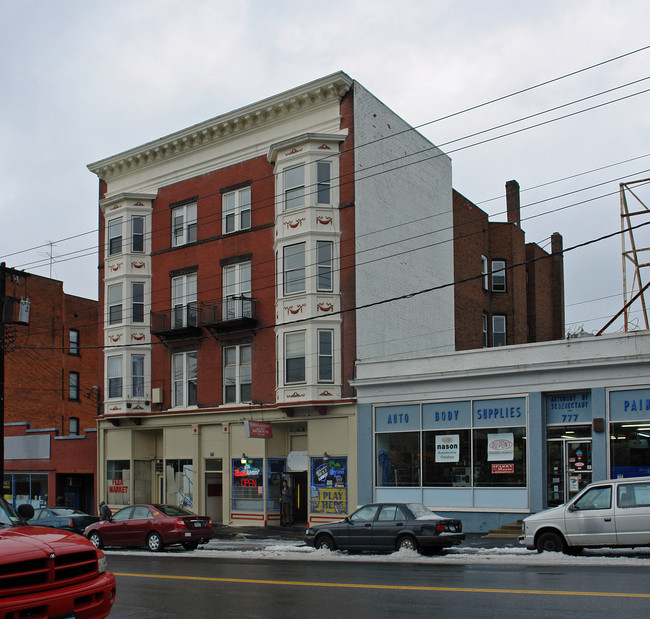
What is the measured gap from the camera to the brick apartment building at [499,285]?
37.9 m


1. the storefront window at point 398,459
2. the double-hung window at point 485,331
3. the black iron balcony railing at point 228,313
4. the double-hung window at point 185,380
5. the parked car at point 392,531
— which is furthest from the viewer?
the double-hung window at point 485,331

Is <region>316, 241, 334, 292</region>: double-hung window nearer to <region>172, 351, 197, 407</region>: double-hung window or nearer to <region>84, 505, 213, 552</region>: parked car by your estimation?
<region>172, 351, 197, 407</region>: double-hung window

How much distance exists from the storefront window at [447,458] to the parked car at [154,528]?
743 centimetres

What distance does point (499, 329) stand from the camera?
4038cm

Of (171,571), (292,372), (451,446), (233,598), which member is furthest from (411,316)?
(233,598)

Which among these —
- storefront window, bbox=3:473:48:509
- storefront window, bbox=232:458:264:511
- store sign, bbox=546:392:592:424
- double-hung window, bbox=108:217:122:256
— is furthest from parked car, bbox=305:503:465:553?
storefront window, bbox=3:473:48:509

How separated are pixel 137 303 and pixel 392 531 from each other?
2025 centimetres

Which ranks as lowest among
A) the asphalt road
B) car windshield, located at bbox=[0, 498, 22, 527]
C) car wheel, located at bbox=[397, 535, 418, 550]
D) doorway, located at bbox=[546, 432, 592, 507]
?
car wheel, located at bbox=[397, 535, 418, 550]

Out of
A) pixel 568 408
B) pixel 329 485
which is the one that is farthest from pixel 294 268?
pixel 568 408

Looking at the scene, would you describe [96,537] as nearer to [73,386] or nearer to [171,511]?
[171,511]

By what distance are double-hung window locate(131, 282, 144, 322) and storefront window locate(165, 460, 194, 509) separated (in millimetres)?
6476

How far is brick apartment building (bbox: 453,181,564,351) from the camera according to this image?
37.9 m

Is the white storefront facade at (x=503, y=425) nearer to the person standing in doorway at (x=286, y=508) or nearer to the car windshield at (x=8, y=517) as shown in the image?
the person standing in doorway at (x=286, y=508)

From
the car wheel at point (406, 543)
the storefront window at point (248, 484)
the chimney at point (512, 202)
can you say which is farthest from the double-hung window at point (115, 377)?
the chimney at point (512, 202)
